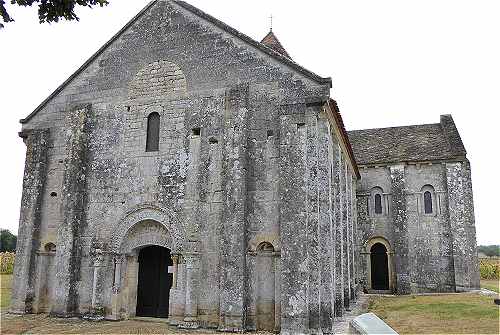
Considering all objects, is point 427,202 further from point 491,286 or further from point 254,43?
point 254,43

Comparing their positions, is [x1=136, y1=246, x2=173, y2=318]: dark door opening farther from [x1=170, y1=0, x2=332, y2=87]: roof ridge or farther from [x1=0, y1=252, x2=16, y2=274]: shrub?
[x1=0, y1=252, x2=16, y2=274]: shrub

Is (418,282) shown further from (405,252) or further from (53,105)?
(53,105)

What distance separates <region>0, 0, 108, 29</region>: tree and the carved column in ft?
35.3

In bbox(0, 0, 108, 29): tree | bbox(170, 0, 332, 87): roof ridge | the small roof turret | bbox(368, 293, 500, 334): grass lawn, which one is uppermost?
the small roof turret

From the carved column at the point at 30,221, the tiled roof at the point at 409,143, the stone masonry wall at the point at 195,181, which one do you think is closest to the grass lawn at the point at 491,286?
the tiled roof at the point at 409,143

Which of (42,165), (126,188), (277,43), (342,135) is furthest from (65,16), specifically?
(277,43)

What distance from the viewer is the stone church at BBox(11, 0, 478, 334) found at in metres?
13.2

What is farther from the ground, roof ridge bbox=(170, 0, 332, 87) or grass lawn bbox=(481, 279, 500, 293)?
roof ridge bbox=(170, 0, 332, 87)

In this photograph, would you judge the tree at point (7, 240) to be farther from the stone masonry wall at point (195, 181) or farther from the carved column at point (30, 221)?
the stone masonry wall at point (195, 181)

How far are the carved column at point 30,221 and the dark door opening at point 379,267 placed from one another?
66.7ft

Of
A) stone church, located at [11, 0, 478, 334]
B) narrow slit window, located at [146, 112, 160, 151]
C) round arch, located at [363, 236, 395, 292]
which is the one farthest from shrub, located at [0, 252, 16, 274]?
round arch, located at [363, 236, 395, 292]

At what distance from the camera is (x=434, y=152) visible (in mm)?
27953

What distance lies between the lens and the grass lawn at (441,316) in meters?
13.4

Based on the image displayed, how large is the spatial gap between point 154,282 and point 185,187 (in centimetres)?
365
